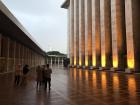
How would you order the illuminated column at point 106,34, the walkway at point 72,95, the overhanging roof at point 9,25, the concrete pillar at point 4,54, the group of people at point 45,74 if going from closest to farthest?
the walkway at point 72,95 → the group of people at point 45,74 → the overhanging roof at point 9,25 → the concrete pillar at point 4,54 → the illuminated column at point 106,34

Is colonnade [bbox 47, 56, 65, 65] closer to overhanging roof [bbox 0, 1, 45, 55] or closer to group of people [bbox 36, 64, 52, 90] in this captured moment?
overhanging roof [bbox 0, 1, 45, 55]

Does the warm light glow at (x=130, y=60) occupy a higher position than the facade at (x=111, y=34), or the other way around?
the facade at (x=111, y=34)

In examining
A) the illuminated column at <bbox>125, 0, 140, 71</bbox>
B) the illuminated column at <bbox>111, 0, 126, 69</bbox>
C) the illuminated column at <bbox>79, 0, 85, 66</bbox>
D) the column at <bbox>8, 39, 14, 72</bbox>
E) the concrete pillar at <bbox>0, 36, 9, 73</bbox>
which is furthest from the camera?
the illuminated column at <bbox>79, 0, 85, 66</bbox>

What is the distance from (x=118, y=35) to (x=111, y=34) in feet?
16.3

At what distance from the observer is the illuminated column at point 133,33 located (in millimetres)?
27703

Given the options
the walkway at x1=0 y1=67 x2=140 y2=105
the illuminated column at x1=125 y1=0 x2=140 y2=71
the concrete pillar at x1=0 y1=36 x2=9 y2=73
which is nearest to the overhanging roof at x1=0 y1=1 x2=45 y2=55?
the concrete pillar at x1=0 y1=36 x2=9 y2=73

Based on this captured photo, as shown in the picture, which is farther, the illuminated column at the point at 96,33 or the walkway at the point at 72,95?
the illuminated column at the point at 96,33

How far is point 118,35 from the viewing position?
3241 cm

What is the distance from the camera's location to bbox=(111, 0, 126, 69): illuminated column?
31.9 metres

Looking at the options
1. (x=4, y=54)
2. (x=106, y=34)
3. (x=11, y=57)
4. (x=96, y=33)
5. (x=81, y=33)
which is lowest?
(x=11, y=57)

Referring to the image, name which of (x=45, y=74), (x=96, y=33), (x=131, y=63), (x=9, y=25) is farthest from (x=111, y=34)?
(x=45, y=74)

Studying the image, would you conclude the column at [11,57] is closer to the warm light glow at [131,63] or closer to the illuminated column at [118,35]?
the illuminated column at [118,35]

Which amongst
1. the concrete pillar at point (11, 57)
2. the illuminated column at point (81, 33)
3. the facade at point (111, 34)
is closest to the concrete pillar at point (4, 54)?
the concrete pillar at point (11, 57)

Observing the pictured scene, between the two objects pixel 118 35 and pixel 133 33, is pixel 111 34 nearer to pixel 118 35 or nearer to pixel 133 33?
pixel 118 35
